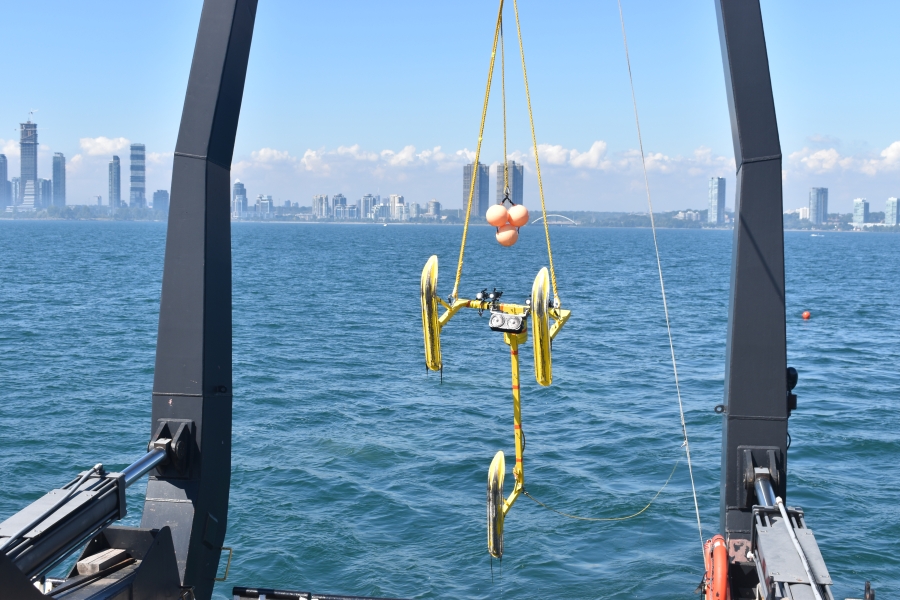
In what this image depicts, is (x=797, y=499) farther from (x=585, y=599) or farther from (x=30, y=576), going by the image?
(x=30, y=576)

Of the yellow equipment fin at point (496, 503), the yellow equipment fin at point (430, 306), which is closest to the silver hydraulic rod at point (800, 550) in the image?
the yellow equipment fin at point (496, 503)

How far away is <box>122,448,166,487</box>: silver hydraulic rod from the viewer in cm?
742

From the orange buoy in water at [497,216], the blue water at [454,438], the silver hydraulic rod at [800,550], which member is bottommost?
the blue water at [454,438]

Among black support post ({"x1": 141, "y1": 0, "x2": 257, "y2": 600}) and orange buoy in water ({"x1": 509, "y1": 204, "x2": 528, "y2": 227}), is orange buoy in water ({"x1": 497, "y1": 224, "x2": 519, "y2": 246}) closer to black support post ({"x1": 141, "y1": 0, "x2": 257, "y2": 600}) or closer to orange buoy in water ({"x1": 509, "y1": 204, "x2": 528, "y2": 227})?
orange buoy in water ({"x1": 509, "y1": 204, "x2": 528, "y2": 227})

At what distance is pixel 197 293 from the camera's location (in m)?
8.35

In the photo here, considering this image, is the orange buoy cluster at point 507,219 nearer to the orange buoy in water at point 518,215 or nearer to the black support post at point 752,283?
the orange buoy in water at point 518,215

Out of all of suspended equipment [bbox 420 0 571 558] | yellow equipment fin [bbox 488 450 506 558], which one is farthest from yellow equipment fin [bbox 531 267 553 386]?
yellow equipment fin [bbox 488 450 506 558]

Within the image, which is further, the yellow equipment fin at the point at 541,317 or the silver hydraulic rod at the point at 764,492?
the yellow equipment fin at the point at 541,317

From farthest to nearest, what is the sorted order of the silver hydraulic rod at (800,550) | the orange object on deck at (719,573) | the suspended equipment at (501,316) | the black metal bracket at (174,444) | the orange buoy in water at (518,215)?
the orange buoy in water at (518,215), the suspended equipment at (501,316), the black metal bracket at (174,444), the orange object on deck at (719,573), the silver hydraulic rod at (800,550)

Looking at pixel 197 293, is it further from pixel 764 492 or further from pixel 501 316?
pixel 764 492

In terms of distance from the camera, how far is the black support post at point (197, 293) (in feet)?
27.2

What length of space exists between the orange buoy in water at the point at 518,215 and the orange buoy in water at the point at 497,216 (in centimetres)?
6

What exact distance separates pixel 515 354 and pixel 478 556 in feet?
28.5

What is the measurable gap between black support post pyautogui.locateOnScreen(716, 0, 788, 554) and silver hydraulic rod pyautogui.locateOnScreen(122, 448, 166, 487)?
17.4 ft
